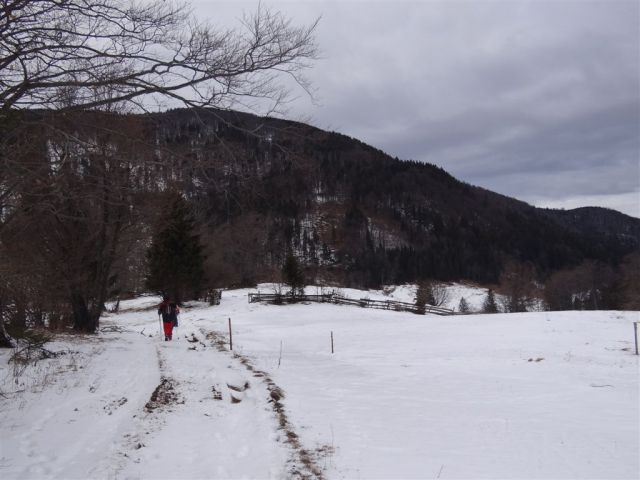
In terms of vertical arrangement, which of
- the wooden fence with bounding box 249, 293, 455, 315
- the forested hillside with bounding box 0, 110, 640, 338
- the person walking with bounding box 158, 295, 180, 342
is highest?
the forested hillside with bounding box 0, 110, 640, 338

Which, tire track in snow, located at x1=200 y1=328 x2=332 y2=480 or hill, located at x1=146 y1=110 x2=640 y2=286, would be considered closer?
tire track in snow, located at x1=200 y1=328 x2=332 y2=480

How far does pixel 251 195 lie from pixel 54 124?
267cm

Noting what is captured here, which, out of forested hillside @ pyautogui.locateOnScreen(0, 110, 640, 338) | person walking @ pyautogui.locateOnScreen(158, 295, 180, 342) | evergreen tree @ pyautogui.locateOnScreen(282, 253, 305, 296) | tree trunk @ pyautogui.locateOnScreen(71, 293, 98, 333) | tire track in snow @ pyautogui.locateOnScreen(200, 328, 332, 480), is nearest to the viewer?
tire track in snow @ pyautogui.locateOnScreen(200, 328, 332, 480)

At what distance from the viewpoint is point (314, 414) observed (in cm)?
789

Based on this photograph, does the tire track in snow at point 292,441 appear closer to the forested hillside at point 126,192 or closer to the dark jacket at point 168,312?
the forested hillside at point 126,192

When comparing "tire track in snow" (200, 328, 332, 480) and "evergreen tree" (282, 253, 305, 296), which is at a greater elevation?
"evergreen tree" (282, 253, 305, 296)

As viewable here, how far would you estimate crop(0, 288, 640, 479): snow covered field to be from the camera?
5.64m

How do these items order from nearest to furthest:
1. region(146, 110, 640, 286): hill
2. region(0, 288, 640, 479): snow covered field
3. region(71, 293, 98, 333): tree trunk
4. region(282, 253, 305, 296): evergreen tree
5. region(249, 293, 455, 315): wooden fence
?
1. region(0, 288, 640, 479): snow covered field
2. region(146, 110, 640, 286): hill
3. region(71, 293, 98, 333): tree trunk
4. region(249, 293, 455, 315): wooden fence
5. region(282, 253, 305, 296): evergreen tree

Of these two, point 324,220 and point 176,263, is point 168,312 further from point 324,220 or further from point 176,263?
point 324,220

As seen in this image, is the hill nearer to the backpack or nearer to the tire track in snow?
the tire track in snow

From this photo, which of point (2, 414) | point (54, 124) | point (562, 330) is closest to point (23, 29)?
point (54, 124)

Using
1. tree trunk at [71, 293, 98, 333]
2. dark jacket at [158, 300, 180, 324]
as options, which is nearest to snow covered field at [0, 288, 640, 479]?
dark jacket at [158, 300, 180, 324]

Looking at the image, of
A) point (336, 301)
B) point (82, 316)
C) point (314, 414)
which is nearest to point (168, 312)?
point (82, 316)

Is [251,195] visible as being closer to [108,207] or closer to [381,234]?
[108,207]
